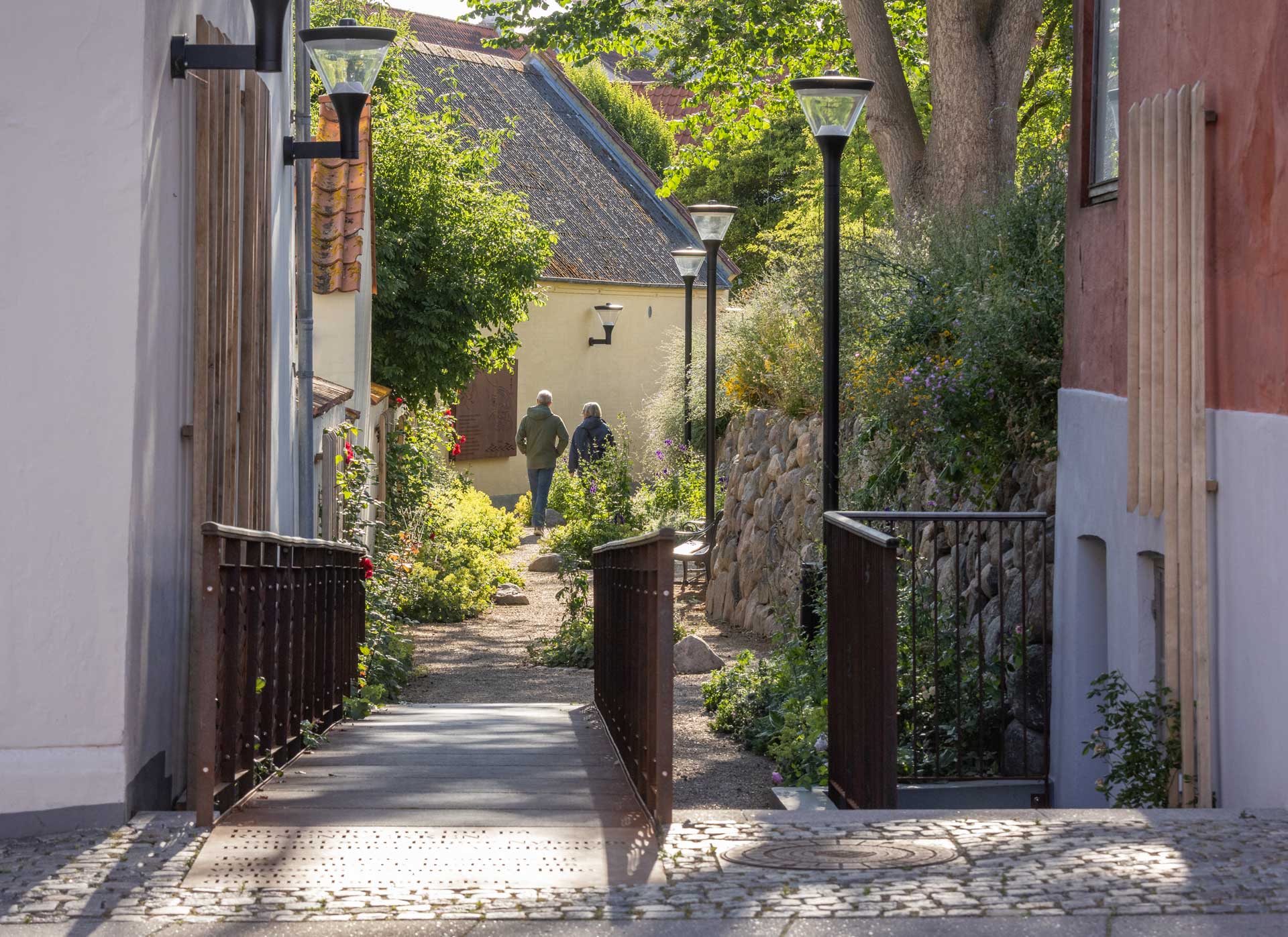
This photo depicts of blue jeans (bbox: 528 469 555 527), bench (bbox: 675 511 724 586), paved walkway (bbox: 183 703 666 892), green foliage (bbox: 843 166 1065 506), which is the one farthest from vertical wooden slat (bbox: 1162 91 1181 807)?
blue jeans (bbox: 528 469 555 527)

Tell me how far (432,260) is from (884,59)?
307 inches

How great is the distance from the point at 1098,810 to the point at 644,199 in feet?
97.5

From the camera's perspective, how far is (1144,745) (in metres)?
6.32

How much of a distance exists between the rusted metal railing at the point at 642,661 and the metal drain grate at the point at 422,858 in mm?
350

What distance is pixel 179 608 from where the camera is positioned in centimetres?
581

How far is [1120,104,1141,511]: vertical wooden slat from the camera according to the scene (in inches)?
257

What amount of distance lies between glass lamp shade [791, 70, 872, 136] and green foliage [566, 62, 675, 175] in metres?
29.5

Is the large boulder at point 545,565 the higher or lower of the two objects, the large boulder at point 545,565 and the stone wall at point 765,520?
the lower

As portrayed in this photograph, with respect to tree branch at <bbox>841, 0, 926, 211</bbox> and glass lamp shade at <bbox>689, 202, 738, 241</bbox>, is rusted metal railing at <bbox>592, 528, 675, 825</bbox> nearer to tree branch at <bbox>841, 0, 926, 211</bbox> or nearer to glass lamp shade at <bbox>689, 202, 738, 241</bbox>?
tree branch at <bbox>841, 0, 926, 211</bbox>

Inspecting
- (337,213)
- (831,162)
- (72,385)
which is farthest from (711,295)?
(72,385)

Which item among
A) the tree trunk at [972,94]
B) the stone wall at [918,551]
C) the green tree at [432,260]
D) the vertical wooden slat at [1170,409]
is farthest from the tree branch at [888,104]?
the green tree at [432,260]

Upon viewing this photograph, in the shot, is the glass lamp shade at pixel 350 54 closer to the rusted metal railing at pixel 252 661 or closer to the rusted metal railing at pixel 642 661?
the rusted metal railing at pixel 252 661

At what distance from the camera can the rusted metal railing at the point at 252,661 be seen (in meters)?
4.88

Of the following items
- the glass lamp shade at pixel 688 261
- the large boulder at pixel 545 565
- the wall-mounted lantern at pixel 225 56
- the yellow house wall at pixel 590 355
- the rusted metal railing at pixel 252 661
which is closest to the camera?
the rusted metal railing at pixel 252 661
